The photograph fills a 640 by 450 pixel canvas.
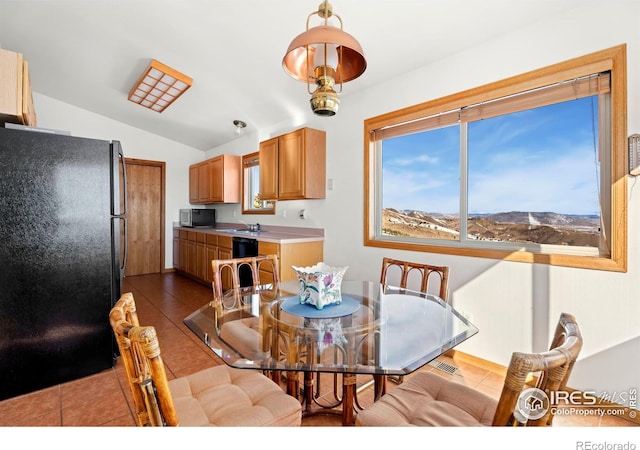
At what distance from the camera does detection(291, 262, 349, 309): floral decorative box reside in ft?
5.11

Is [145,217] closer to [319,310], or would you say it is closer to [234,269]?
[234,269]

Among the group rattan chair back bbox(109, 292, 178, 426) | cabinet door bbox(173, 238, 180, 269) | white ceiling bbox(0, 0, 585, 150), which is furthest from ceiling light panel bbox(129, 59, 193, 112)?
rattan chair back bbox(109, 292, 178, 426)

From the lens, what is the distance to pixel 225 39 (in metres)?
2.79

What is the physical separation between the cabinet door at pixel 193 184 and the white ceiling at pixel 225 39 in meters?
1.56

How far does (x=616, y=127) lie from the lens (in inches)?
71.4

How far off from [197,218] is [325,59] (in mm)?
5070

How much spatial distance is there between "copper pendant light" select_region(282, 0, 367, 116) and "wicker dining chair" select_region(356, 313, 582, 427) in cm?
109

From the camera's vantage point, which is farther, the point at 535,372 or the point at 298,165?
the point at 298,165

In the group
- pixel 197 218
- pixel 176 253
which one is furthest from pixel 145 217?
pixel 197 218

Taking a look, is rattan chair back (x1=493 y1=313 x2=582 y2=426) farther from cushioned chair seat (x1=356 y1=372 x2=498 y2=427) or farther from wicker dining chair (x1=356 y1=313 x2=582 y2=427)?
cushioned chair seat (x1=356 y1=372 x2=498 y2=427)

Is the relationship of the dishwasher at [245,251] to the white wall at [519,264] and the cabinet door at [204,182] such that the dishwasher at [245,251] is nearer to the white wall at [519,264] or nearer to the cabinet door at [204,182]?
the white wall at [519,264]
